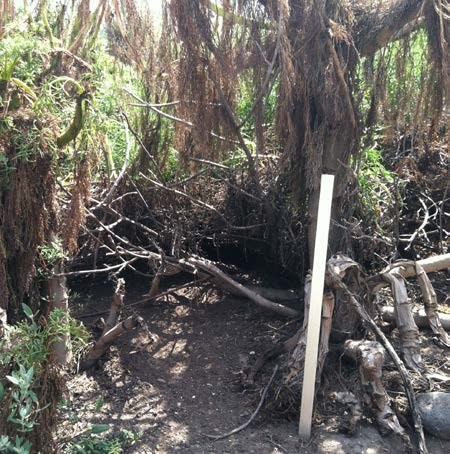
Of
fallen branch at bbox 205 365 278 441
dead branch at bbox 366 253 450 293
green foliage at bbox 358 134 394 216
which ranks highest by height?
green foliage at bbox 358 134 394 216

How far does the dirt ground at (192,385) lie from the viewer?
14.7 feet

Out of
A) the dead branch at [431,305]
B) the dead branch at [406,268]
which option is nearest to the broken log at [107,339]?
the dead branch at [406,268]

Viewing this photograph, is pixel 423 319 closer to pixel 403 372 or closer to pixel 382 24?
pixel 403 372

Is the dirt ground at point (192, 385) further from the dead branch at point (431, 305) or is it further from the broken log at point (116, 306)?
the broken log at point (116, 306)

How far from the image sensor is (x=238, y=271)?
23.6 ft

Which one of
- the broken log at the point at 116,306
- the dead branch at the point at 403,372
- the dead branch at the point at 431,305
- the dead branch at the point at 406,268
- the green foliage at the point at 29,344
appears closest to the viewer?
the green foliage at the point at 29,344

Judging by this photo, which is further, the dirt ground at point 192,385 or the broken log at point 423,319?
the broken log at point 423,319

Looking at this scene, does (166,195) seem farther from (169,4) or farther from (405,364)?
(405,364)

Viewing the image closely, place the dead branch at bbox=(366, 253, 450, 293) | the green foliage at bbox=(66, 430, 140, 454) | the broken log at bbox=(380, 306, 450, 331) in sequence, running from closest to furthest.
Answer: the green foliage at bbox=(66, 430, 140, 454) < the dead branch at bbox=(366, 253, 450, 293) < the broken log at bbox=(380, 306, 450, 331)

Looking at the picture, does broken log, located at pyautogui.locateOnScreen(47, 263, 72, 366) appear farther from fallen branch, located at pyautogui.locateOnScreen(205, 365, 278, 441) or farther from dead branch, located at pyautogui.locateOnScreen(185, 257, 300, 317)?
dead branch, located at pyautogui.locateOnScreen(185, 257, 300, 317)

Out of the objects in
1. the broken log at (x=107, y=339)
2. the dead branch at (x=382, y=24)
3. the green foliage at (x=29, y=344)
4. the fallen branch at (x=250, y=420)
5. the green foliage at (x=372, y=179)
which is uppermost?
the dead branch at (x=382, y=24)

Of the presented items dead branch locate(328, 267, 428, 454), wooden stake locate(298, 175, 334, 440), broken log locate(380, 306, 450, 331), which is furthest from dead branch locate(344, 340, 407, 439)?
broken log locate(380, 306, 450, 331)

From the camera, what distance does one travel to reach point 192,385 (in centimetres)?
532

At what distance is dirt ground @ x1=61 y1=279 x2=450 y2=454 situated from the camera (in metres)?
4.49
